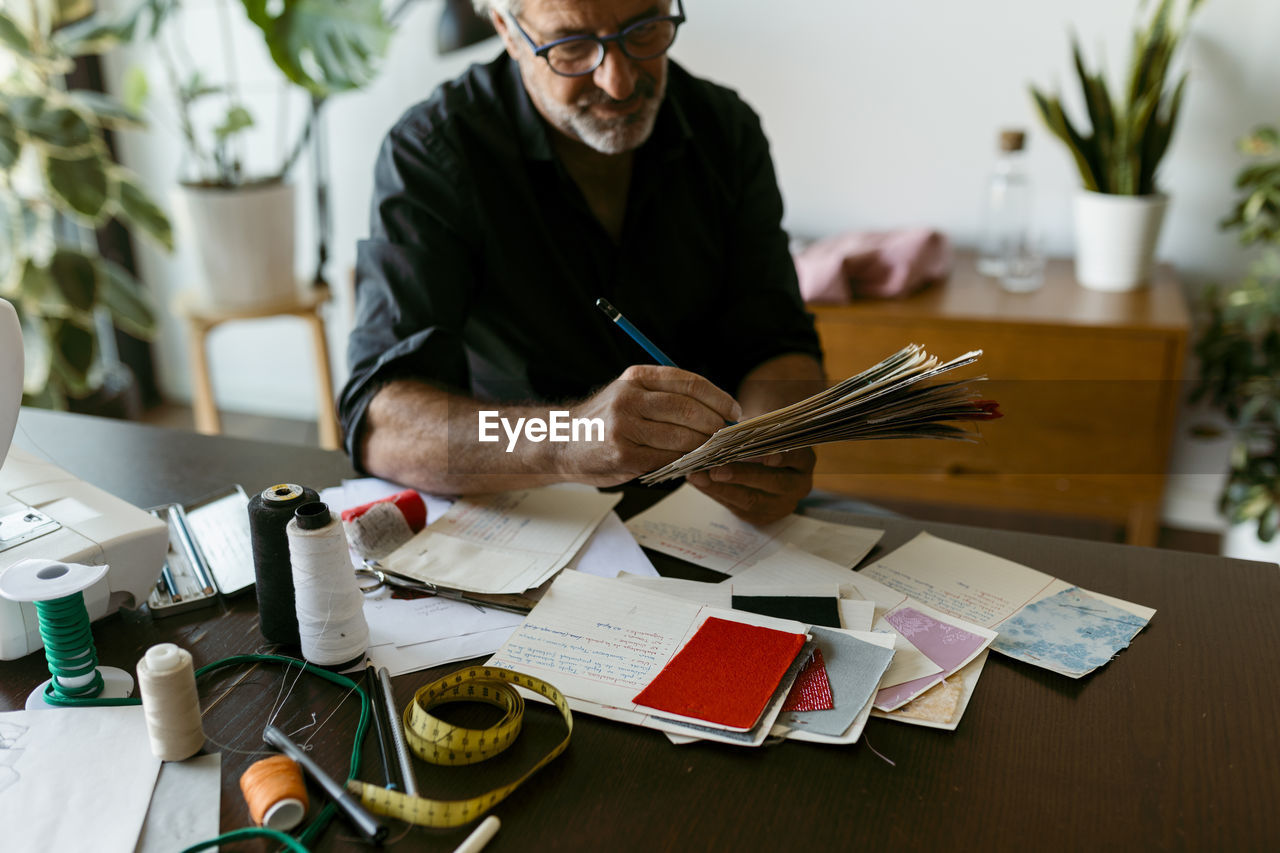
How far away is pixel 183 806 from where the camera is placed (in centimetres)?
76

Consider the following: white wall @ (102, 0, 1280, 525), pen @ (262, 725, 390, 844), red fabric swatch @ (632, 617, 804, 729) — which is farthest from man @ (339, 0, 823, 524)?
white wall @ (102, 0, 1280, 525)

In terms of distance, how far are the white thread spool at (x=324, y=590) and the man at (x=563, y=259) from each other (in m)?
0.31

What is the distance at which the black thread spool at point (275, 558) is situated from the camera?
91 centimetres

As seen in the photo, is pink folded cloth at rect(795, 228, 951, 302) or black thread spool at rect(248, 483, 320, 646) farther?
pink folded cloth at rect(795, 228, 951, 302)

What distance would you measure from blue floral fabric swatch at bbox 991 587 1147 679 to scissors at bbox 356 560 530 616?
0.46m

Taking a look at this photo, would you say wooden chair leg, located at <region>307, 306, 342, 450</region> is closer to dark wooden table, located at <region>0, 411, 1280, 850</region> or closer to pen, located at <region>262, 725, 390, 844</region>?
dark wooden table, located at <region>0, 411, 1280, 850</region>

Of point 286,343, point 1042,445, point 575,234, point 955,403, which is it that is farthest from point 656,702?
point 286,343

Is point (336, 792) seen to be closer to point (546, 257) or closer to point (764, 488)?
point (764, 488)

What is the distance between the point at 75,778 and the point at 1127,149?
2134 millimetres

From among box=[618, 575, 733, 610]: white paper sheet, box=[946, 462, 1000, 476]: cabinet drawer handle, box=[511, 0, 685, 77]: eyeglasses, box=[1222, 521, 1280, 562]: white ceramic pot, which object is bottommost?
box=[1222, 521, 1280, 562]: white ceramic pot

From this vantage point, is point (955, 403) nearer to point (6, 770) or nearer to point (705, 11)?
point (6, 770)

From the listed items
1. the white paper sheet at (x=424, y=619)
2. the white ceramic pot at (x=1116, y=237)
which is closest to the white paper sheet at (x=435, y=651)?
the white paper sheet at (x=424, y=619)

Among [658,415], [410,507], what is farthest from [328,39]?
[658,415]

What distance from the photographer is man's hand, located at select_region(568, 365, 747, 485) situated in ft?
3.44
